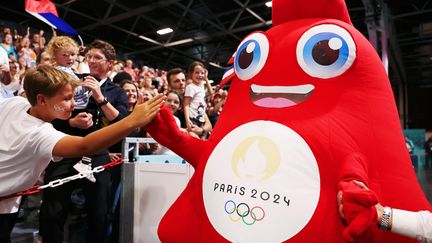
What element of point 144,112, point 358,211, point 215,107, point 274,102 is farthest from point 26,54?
point 358,211

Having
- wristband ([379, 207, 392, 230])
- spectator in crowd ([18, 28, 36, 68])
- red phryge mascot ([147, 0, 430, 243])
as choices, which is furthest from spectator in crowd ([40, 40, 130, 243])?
spectator in crowd ([18, 28, 36, 68])

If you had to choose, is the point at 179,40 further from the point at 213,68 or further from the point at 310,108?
the point at 310,108

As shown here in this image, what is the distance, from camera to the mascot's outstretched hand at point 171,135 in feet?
4.49

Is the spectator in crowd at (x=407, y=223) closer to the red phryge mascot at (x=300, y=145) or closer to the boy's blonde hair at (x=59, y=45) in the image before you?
the red phryge mascot at (x=300, y=145)

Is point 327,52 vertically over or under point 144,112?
over

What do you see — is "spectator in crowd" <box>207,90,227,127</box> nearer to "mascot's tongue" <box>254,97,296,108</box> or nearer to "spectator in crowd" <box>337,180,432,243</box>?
"mascot's tongue" <box>254,97,296,108</box>

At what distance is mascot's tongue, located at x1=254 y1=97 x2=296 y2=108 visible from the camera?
1197 mm

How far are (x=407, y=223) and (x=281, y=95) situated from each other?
1.76 feet

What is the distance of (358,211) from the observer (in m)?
0.91

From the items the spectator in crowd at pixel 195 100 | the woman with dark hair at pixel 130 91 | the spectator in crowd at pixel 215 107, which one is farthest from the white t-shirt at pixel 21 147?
the spectator in crowd at pixel 215 107

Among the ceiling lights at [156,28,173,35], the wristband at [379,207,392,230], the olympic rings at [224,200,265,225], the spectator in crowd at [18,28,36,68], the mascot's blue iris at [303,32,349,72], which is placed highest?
the ceiling lights at [156,28,173,35]

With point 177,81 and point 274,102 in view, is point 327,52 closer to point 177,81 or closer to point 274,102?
point 274,102

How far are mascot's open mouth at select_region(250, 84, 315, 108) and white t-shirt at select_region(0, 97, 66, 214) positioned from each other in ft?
2.27

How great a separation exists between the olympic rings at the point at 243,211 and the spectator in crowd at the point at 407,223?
33 centimetres
